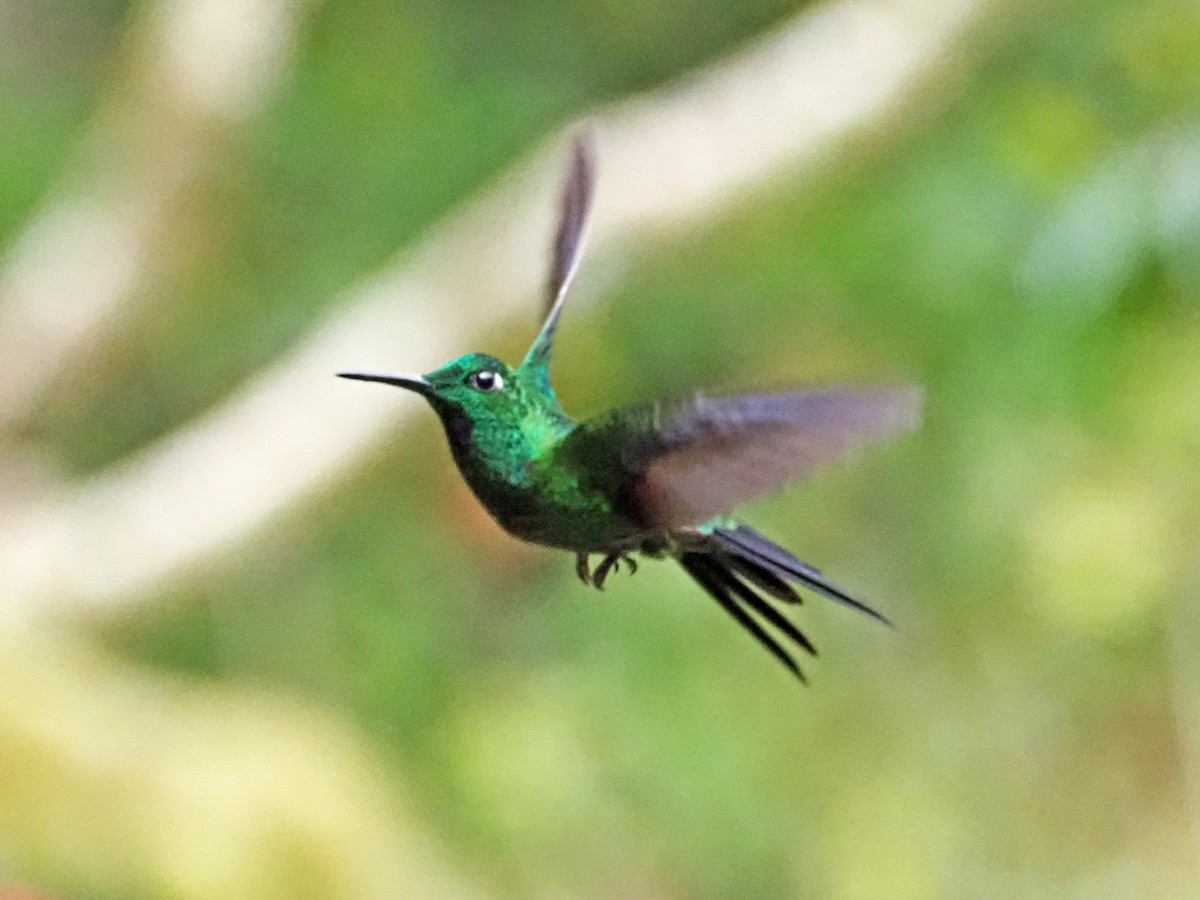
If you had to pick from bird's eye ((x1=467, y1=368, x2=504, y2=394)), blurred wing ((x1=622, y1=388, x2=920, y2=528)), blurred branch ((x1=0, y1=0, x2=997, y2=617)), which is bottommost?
blurred wing ((x1=622, y1=388, x2=920, y2=528))

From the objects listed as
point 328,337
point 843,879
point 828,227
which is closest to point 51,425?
point 328,337

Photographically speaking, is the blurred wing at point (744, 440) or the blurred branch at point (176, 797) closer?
the blurred wing at point (744, 440)

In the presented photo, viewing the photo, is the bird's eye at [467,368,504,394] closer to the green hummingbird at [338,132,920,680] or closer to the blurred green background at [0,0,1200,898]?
the green hummingbird at [338,132,920,680]

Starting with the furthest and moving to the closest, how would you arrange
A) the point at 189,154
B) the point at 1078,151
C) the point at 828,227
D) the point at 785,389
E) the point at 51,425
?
the point at 51,425, the point at 828,227, the point at 189,154, the point at 1078,151, the point at 785,389

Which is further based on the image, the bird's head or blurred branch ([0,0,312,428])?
blurred branch ([0,0,312,428])

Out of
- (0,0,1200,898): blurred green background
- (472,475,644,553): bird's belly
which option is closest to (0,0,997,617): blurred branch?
(0,0,1200,898): blurred green background

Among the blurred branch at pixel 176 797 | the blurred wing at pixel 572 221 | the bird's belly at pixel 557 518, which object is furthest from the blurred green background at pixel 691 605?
the bird's belly at pixel 557 518

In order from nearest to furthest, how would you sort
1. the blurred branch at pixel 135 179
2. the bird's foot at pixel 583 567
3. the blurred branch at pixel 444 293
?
the bird's foot at pixel 583 567 → the blurred branch at pixel 444 293 → the blurred branch at pixel 135 179

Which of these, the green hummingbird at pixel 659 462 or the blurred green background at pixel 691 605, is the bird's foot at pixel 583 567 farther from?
the blurred green background at pixel 691 605

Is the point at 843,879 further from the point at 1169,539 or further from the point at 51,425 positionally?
the point at 51,425
